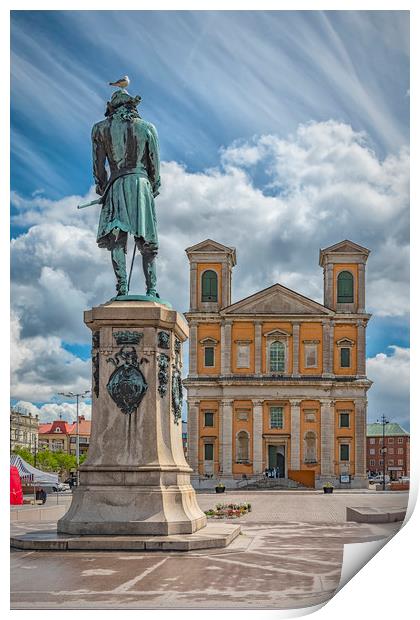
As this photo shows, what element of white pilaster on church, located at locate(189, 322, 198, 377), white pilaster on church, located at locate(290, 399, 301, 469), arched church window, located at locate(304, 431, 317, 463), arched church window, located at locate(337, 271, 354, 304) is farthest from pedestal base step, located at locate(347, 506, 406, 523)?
arched church window, located at locate(337, 271, 354, 304)

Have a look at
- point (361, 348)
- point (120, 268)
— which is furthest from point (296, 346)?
point (120, 268)

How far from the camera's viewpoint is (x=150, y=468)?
11.3 metres

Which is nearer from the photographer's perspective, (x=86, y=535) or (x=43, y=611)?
(x=43, y=611)

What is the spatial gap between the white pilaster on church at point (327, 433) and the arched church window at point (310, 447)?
579 mm

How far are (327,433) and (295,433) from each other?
2.05m

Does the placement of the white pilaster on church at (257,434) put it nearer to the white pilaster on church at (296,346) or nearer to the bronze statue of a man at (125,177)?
the white pilaster on church at (296,346)

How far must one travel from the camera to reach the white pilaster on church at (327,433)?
195 feet

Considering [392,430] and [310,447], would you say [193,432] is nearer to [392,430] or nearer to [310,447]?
[310,447]

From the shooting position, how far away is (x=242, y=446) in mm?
60562

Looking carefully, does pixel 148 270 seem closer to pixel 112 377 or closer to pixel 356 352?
pixel 112 377

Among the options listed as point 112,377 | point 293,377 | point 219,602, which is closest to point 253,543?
point 112,377

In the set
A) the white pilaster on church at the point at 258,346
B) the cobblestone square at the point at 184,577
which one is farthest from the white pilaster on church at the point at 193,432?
the cobblestone square at the point at 184,577

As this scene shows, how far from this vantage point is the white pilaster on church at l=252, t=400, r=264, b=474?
59.6m

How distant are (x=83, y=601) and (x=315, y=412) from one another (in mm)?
53906
